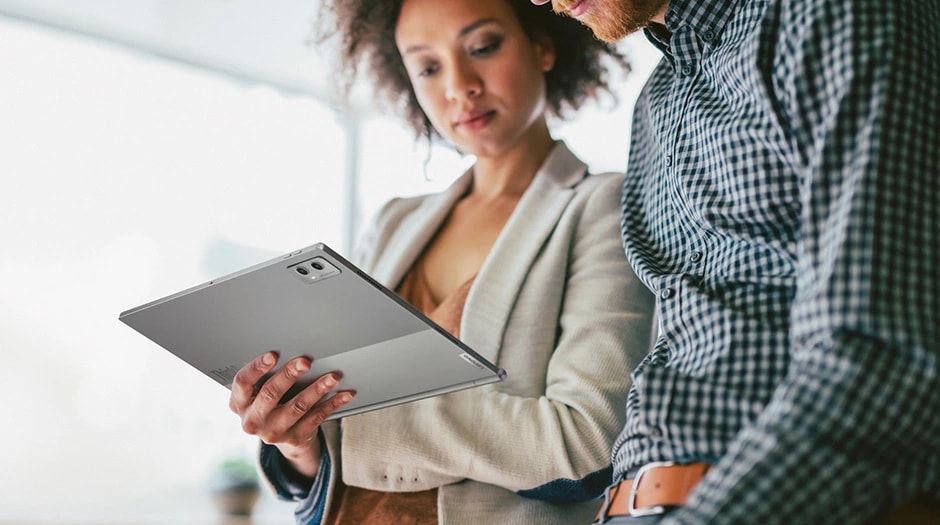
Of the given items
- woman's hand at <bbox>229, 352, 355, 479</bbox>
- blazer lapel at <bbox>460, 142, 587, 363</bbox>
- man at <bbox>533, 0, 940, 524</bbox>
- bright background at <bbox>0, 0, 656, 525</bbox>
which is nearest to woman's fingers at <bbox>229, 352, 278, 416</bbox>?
woman's hand at <bbox>229, 352, 355, 479</bbox>

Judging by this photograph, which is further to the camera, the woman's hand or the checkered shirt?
the woman's hand

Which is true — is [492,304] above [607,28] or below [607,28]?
below

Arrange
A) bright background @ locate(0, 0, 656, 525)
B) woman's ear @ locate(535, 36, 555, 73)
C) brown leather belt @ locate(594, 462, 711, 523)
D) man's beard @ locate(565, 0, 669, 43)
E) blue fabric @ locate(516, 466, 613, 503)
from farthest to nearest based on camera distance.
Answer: bright background @ locate(0, 0, 656, 525) < woman's ear @ locate(535, 36, 555, 73) < blue fabric @ locate(516, 466, 613, 503) < man's beard @ locate(565, 0, 669, 43) < brown leather belt @ locate(594, 462, 711, 523)

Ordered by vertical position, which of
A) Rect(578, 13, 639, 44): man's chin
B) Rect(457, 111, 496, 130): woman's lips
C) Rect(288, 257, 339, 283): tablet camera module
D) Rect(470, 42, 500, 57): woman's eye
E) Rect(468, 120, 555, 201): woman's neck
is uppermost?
Rect(578, 13, 639, 44): man's chin

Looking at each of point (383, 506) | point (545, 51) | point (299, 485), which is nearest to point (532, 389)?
point (383, 506)

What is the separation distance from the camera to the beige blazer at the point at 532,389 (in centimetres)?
115

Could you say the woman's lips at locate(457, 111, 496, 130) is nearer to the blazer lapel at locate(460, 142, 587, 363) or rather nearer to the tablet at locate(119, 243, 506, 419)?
the blazer lapel at locate(460, 142, 587, 363)

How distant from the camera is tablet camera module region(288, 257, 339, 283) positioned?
94 cm

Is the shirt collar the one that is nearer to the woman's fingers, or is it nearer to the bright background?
the woman's fingers

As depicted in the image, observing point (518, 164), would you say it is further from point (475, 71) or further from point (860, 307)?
point (860, 307)

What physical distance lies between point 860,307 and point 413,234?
0.99 m

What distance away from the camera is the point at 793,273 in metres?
0.81

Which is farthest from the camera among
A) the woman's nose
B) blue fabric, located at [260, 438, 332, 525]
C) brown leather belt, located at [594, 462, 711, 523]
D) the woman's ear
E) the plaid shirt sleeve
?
the woman's ear

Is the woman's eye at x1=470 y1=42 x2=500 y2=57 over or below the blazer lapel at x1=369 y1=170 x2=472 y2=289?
over
